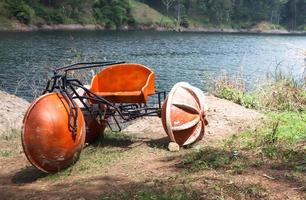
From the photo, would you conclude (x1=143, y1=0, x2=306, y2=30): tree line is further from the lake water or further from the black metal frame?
the black metal frame

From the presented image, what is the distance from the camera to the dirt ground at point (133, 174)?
19.7 ft

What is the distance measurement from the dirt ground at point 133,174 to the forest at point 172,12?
5836 cm

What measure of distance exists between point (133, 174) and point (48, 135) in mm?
1480

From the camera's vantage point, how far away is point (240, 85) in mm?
16406

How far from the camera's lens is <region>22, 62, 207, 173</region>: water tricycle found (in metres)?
7.51

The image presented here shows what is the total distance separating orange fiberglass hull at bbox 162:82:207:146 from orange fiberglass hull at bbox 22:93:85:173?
1.92 metres

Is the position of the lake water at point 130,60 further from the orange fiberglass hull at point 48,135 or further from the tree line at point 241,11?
the tree line at point 241,11

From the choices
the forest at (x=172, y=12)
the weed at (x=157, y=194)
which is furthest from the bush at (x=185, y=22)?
the weed at (x=157, y=194)

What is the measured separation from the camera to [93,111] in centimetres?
934

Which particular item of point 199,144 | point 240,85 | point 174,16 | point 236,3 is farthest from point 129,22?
point 199,144

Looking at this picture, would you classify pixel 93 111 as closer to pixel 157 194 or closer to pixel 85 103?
pixel 85 103

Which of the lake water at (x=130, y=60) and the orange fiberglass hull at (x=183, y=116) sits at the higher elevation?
the orange fiberglass hull at (x=183, y=116)

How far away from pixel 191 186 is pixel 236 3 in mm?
129395

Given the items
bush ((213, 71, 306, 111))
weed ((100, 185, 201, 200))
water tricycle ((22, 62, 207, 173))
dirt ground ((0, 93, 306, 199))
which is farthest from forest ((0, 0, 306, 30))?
weed ((100, 185, 201, 200))
